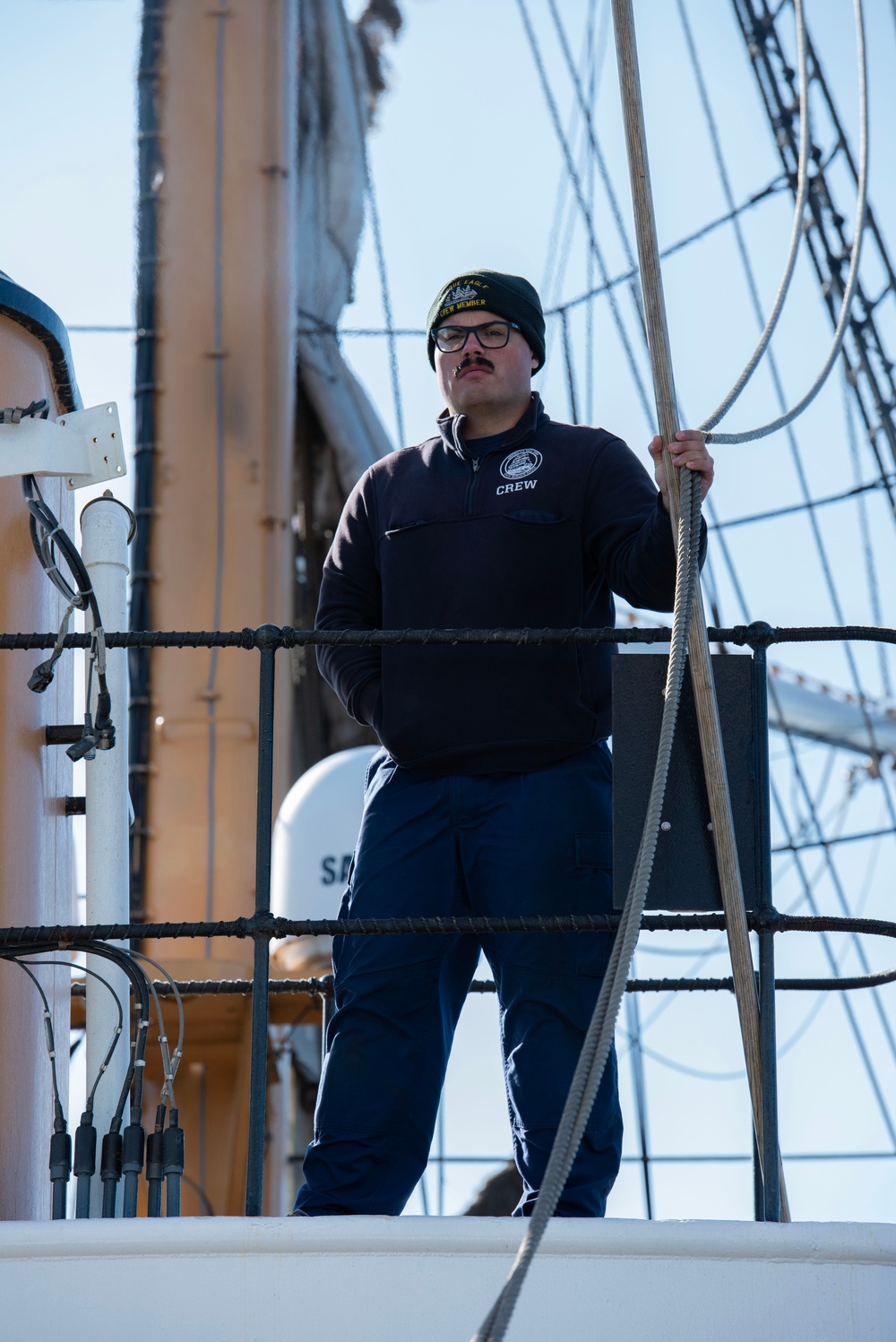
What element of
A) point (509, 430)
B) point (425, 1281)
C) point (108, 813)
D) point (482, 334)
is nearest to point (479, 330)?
point (482, 334)

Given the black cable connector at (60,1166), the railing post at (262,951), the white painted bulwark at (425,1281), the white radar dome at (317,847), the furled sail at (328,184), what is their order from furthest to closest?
the furled sail at (328,184), the white radar dome at (317,847), the black cable connector at (60,1166), the railing post at (262,951), the white painted bulwark at (425,1281)

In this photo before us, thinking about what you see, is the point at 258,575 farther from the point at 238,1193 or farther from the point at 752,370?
the point at 752,370

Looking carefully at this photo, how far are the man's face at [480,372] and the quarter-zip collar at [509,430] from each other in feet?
0.09

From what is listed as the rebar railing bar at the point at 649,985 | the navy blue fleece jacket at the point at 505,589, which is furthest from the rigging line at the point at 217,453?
the navy blue fleece jacket at the point at 505,589

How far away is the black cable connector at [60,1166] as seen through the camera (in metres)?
2.48

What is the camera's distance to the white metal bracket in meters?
2.73

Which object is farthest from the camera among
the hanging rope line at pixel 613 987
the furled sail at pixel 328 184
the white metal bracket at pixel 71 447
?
the furled sail at pixel 328 184

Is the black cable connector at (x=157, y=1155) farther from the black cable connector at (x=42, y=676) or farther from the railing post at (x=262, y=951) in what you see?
the black cable connector at (x=42, y=676)

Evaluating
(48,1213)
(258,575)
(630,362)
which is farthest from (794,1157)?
(48,1213)

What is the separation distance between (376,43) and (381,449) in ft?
11.5

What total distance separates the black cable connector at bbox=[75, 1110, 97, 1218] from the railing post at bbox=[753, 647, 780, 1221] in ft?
3.13

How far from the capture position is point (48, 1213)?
10.0ft

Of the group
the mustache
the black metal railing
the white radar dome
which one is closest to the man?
the mustache

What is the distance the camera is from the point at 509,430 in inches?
117
